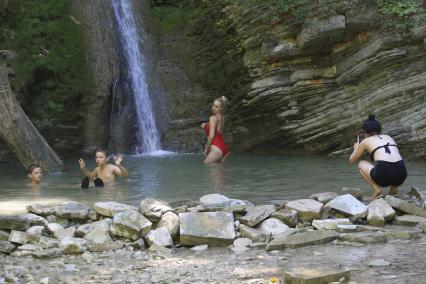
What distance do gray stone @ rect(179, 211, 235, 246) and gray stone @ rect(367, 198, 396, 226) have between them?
4.82 ft

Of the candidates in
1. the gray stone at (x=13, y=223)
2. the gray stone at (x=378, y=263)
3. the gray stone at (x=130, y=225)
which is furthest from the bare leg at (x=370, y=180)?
the gray stone at (x=13, y=223)

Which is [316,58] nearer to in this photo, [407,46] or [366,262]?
[407,46]

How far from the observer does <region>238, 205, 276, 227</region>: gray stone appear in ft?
18.5

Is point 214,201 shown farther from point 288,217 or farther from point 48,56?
point 48,56

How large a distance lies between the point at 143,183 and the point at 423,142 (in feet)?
20.2

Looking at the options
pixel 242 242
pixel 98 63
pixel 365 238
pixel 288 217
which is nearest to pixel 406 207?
pixel 365 238

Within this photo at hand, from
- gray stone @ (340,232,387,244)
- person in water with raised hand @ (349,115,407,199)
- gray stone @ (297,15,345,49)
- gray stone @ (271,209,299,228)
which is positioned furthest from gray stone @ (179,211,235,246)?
gray stone @ (297,15,345,49)

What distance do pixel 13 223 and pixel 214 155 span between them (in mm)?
6331

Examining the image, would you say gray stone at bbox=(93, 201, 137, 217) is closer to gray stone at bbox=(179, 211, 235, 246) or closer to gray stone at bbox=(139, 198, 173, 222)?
gray stone at bbox=(139, 198, 173, 222)

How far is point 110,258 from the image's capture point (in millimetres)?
5016

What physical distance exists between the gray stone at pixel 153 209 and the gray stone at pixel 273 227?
3.17ft

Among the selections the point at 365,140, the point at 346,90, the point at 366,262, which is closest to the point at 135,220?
the point at 366,262

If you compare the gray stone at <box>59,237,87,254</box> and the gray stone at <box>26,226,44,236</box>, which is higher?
the gray stone at <box>26,226,44,236</box>

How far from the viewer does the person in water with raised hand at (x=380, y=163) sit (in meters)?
6.68
